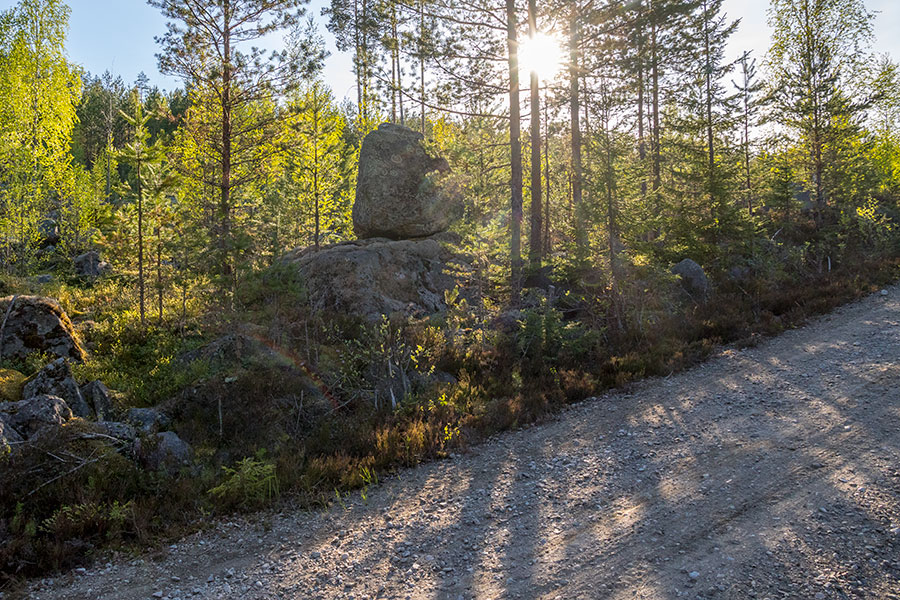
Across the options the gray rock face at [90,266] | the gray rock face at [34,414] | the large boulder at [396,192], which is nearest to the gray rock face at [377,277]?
the large boulder at [396,192]

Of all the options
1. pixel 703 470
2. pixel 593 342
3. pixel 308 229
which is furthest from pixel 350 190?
pixel 703 470

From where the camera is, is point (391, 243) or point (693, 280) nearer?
point (693, 280)

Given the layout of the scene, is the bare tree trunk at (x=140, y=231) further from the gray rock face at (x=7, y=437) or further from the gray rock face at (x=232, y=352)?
the gray rock face at (x=7, y=437)

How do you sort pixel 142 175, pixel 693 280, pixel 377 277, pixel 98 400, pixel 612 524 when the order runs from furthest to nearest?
pixel 693 280 → pixel 377 277 → pixel 142 175 → pixel 98 400 → pixel 612 524

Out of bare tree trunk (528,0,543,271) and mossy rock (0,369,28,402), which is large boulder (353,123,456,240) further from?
mossy rock (0,369,28,402)

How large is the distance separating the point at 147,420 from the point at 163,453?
4.51 ft

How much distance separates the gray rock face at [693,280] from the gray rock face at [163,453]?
13394 millimetres

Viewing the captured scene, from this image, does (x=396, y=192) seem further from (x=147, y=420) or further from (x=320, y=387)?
(x=147, y=420)

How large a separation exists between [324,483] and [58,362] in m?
5.25

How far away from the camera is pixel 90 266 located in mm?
21547

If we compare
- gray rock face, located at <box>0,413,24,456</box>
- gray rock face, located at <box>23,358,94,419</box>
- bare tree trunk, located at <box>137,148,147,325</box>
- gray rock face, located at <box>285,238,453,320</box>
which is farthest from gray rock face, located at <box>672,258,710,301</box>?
bare tree trunk, located at <box>137,148,147,325</box>

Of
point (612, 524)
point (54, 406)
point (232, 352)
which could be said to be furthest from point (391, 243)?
point (612, 524)

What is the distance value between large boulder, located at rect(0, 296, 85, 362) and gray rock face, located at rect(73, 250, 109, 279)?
12.0m

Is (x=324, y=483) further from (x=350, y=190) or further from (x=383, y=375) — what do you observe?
(x=350, y=190)
